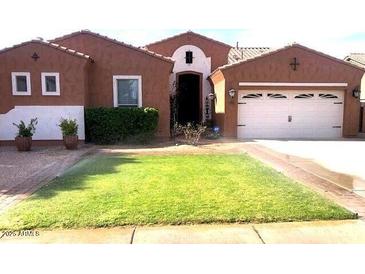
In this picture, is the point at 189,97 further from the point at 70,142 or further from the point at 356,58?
the point at 356,58

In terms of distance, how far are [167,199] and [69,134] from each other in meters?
8.48

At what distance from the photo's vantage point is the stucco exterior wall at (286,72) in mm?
16516

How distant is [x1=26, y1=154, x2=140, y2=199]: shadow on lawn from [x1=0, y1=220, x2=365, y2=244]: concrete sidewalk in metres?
1.93

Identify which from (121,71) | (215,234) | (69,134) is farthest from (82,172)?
(121,71)

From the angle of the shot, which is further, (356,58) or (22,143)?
(356,58)

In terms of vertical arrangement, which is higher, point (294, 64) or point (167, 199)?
point (294, 64)

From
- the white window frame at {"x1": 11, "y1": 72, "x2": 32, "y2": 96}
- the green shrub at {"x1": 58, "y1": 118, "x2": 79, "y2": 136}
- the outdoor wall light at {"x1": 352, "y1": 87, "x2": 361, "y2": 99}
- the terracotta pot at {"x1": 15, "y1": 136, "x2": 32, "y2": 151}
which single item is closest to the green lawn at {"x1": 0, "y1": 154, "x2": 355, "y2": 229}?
the green shrub at {"x1": 58, "y1": 118, "x2": 79, "y2": 136}

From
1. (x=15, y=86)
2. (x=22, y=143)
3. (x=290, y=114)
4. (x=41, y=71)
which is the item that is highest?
(x=41, y=71)

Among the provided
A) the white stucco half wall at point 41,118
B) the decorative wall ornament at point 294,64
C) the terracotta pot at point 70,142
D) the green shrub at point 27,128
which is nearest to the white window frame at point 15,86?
the white stucco half wall at point 41,118

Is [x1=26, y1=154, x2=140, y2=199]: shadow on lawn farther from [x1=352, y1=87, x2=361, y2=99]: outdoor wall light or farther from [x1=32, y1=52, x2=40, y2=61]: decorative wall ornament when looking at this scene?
[x1=352, y1=87, x2=361, y2=99]: outdoor wall light

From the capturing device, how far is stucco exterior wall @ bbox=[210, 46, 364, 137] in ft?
54.2

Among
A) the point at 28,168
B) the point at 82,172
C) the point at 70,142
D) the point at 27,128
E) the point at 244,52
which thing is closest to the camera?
the point at 82,172

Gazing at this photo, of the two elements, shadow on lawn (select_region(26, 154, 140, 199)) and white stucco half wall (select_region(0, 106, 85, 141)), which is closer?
shadow on lawn (select_region(26, 154, 140, 199))

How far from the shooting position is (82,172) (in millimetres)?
8531
